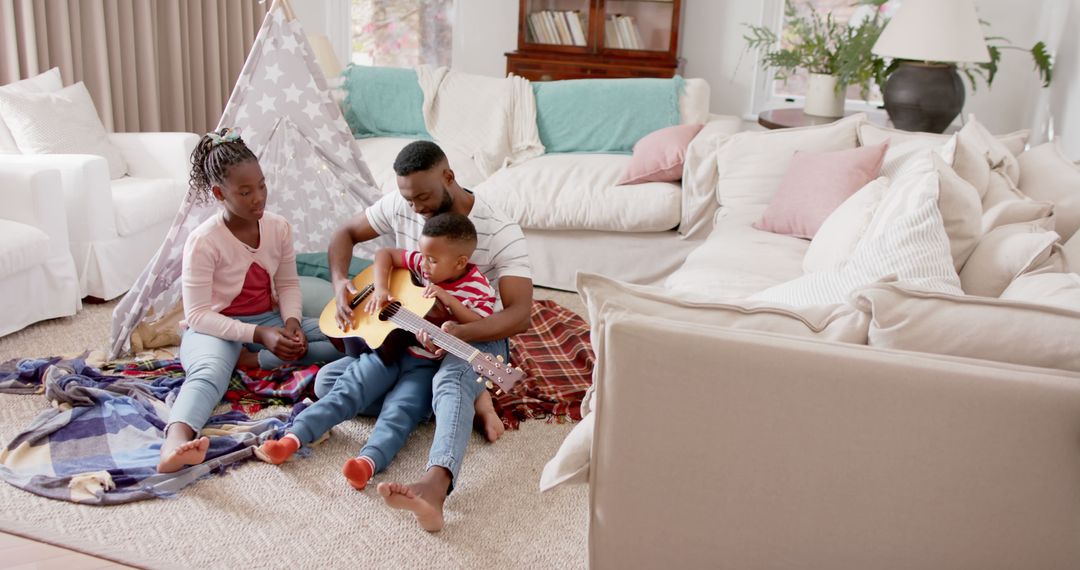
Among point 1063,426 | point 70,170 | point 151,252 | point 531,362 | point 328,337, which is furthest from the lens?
point 151,252

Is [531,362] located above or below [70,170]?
below

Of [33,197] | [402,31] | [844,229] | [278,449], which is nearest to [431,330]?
[278,449]

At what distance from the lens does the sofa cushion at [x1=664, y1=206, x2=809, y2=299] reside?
2.46 meters

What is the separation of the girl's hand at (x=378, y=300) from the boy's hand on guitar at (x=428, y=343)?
0.46 ft

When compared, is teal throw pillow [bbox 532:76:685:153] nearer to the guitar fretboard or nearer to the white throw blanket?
the white throw blanket

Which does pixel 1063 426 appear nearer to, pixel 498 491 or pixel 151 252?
pixel 498 491

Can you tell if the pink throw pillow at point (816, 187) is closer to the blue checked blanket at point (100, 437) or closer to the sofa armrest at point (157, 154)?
the blue checked blanket at point (100, 437)

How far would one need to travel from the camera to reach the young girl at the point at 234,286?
2.39 m

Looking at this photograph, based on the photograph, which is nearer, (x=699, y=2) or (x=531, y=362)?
(x=531, y=362)

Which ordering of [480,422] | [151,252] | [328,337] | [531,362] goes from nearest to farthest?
1. [480,422]
2. [328,337]
3. [531,362]
4. [151,252]

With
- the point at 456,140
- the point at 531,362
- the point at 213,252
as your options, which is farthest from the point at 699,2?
the point at 213,252

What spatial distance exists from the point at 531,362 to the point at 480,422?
1.41 ft

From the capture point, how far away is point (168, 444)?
210cm

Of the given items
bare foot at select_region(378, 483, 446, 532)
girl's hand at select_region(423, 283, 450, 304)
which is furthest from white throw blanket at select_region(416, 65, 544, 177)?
bare foot at select_region(378, 483, 446, 532)
